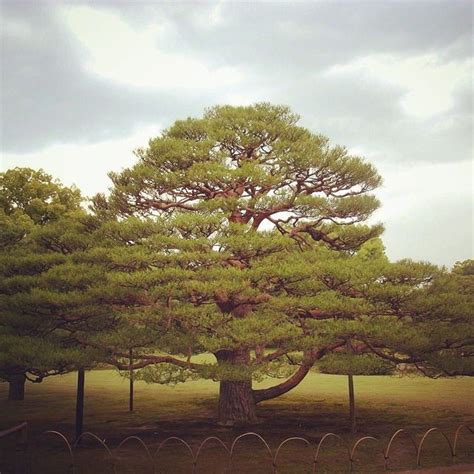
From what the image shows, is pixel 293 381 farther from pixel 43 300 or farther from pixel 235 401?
pixel 43 300

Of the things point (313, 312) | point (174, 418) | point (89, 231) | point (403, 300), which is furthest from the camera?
point (174, 418)

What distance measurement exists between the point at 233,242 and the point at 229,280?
2.23 ft

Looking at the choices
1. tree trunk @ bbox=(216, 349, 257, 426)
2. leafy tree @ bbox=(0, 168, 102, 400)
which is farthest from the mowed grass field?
leafy tree @ bbox=(0, 168, 102, 400)

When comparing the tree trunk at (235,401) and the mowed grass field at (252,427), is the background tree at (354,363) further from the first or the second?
the tree trunk at (235,401)

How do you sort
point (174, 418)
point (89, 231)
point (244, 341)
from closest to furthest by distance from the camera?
point (244, 341), point (89, 231), point (174, 418)

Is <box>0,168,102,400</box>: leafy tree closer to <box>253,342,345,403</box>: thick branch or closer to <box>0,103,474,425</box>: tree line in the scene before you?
<box>0,103,474,425</box>: tree line

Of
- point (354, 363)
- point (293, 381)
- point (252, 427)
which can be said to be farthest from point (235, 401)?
point (354, 363)

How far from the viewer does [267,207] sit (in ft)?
34.9

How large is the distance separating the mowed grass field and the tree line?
126cm

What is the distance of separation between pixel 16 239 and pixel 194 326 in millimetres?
5899

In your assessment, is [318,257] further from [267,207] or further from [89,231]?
[89,231]

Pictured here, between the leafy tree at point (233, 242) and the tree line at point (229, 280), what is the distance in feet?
0.11

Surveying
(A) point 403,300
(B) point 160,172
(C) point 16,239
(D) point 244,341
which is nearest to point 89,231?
(B) point 160,172

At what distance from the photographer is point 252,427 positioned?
10859 millimetres
